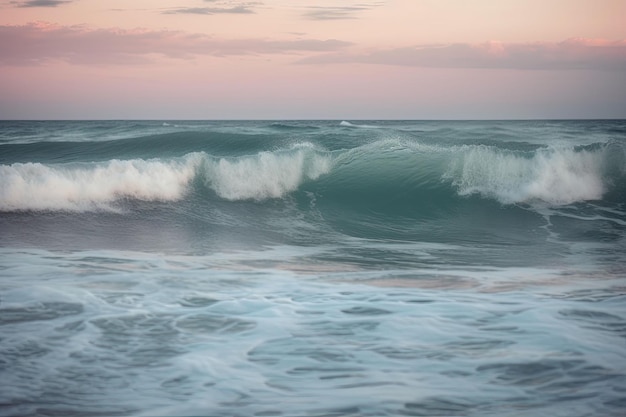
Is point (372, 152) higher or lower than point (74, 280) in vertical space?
higher

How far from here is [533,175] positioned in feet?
46.1

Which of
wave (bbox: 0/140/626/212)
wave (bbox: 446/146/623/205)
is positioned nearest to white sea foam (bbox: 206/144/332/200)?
wave (bbox: 0/140/626/212)

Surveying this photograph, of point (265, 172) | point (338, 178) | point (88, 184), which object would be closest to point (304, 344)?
point (88, 184)

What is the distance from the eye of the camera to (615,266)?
7785mm

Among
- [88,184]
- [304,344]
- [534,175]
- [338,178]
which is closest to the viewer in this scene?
[304,344]

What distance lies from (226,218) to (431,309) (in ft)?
22.0

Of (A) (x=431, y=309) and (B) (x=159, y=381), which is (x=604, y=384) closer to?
(A) (x=431, y=309)

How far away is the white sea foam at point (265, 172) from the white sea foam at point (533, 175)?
125 inches

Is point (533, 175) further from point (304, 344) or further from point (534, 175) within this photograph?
point (304, 344)

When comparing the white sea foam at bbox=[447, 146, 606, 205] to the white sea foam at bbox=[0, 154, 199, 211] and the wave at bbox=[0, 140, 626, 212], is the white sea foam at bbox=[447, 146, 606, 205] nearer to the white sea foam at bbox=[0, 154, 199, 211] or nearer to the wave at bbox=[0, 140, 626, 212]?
the wave at bbox=[0, 140, 626, 212]

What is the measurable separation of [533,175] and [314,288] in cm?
899

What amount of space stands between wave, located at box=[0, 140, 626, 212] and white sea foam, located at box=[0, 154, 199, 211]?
0.06 feet

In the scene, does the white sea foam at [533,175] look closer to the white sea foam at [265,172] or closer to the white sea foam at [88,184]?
the white sea foam at [265,172]

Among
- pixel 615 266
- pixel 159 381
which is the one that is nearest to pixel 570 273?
pixel 615 266
